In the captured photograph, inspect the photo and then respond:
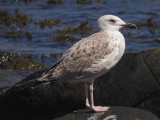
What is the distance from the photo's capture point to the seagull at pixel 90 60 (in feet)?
18.3

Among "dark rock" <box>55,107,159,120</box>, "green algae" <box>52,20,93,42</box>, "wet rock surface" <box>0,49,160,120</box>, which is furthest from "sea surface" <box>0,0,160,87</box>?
"dark rock" <box>55,107,159,120</box>

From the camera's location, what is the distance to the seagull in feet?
18.3

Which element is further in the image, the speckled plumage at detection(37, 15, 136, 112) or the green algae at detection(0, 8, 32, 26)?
the green algae at detection(0, 8, 32, 26)

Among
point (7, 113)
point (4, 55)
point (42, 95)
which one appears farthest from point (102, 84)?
point (4, 55)

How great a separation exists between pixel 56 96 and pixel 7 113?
1024 millimetres

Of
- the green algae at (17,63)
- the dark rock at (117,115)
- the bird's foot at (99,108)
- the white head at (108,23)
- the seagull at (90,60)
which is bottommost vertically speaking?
the green algae at (17,63)

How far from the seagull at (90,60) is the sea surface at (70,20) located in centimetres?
333

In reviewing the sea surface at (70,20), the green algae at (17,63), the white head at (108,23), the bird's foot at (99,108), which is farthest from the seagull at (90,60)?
the green algae at (17,63)

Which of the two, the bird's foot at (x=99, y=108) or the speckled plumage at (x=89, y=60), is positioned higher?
the speckled plumage at (x=89, y=60)

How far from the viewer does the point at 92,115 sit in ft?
19.1

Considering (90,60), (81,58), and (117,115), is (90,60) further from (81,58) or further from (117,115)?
(117,115)

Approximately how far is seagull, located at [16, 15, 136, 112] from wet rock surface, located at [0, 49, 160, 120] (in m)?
0.33

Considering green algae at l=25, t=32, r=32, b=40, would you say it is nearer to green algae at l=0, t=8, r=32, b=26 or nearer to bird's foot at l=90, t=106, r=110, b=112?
green algae at l=0, t=8, r=32, b=26

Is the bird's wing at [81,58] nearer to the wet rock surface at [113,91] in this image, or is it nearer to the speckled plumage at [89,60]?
the speckled plumage at [89,60]
